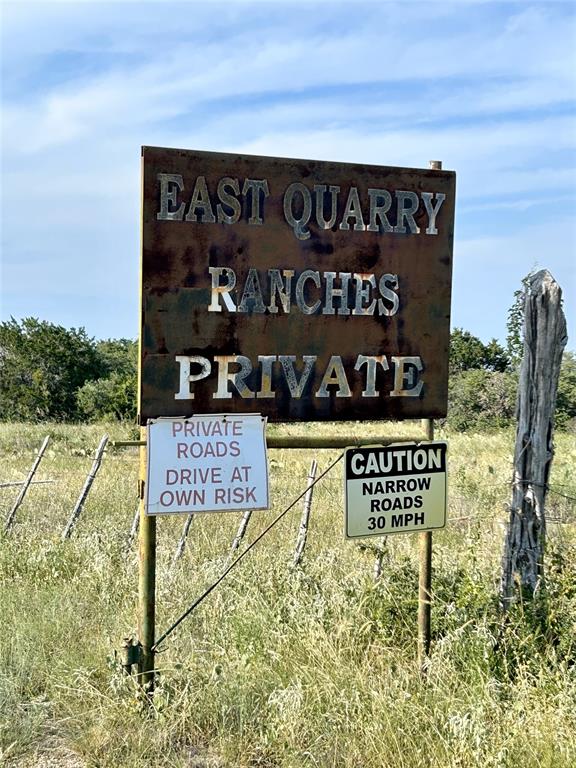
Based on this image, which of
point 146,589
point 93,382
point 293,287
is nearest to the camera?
point 146,589

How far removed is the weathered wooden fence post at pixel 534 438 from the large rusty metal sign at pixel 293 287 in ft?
1.68

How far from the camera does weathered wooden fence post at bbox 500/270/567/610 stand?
Result: 4.59 metres

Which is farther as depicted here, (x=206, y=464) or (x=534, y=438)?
(x=534, y=438)

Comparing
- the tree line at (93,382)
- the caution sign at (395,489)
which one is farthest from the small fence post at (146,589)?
the tree line at (93,382)

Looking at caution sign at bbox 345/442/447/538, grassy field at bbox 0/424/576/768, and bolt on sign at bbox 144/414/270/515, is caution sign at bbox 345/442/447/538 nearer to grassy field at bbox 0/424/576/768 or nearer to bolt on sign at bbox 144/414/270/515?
grassy field at bbox 0/424/576/768

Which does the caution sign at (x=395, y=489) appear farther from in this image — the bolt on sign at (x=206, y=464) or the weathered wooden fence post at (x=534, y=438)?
the bolt on sign at (x=206, y=464)

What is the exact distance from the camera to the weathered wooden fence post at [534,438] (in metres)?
4.59

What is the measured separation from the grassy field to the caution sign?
36 cm

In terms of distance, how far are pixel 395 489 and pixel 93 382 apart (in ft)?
103

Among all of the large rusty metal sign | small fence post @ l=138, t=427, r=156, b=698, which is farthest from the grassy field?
the large rusty metal sign

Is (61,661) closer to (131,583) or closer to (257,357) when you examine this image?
(131,583)

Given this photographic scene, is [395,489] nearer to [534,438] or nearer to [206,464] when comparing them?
[534,438]

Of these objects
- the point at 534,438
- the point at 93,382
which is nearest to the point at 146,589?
the point at 534,438

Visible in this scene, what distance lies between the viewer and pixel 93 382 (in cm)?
3459
